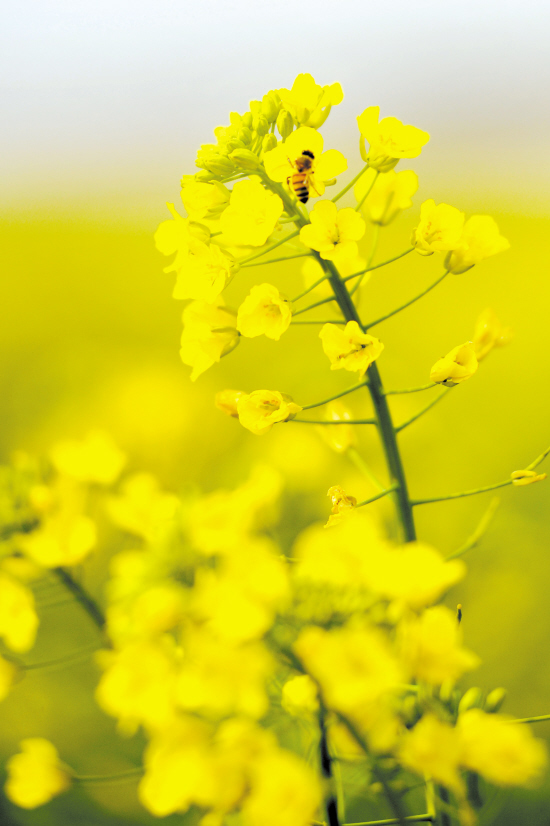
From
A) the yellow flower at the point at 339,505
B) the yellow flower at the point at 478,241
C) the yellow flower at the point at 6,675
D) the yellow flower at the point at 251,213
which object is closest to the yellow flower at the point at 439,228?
the yellow flower at the point at 478,241

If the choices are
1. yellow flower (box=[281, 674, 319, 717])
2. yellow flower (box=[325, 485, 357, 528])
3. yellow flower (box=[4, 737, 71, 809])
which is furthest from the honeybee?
yellow flower (box=[4, 737, 71, 809])

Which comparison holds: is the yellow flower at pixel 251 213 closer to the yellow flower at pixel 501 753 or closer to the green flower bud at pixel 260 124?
the green flower bud at pixel 260 124

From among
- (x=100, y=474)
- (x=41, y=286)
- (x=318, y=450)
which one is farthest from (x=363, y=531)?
(x=41, y=286)

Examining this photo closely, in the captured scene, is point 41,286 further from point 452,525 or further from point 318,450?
point 452,525

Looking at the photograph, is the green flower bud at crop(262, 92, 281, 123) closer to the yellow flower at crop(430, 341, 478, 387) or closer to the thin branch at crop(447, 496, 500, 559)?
the yellow flower at crop(430, 341, 478, 387)

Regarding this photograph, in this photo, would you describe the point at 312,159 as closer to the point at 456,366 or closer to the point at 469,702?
the point at 456,366

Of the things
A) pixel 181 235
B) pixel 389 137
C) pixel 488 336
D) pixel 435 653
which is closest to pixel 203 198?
pixel 181 235
